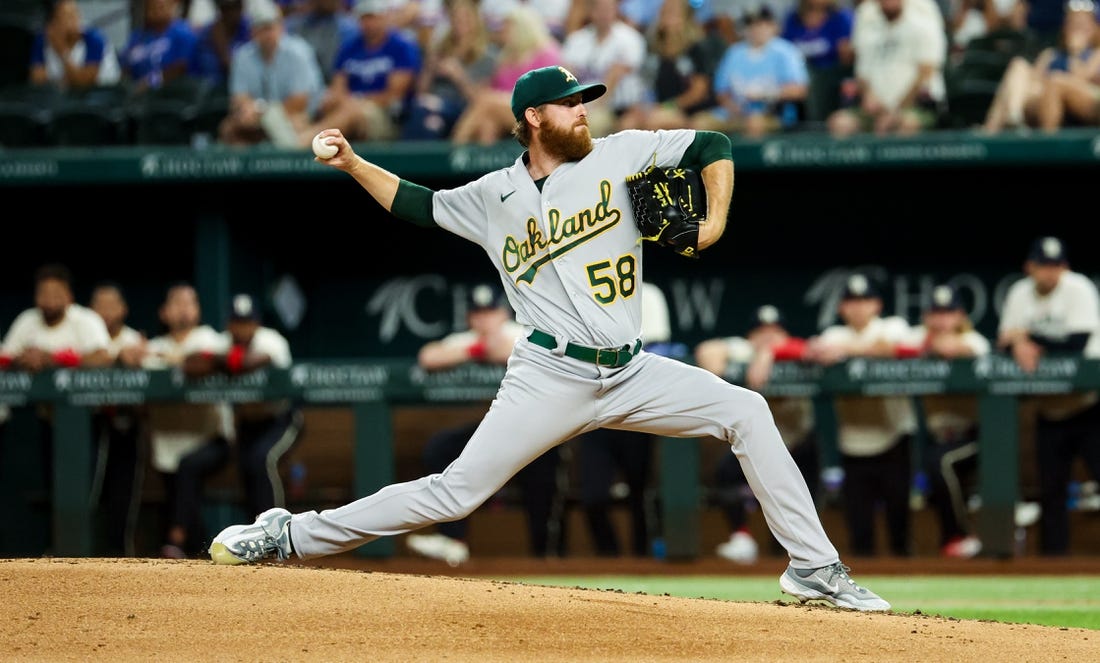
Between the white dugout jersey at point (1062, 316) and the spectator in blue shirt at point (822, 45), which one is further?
the spectator in blue shirt at point (822, 45)

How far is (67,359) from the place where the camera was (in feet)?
31.6

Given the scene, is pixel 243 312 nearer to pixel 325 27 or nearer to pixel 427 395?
pixel 427 395

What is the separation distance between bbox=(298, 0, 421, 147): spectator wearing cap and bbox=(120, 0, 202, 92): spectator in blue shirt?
1.42 m

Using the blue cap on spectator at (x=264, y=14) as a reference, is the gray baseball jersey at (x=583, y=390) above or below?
below

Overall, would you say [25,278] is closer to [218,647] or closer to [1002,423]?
[1002,423]

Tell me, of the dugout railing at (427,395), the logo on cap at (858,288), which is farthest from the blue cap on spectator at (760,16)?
the dugout railing at (427,395)

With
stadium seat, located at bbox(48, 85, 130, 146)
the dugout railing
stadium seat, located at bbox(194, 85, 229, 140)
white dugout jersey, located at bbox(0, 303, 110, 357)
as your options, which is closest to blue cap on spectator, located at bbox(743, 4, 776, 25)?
the dugout railing

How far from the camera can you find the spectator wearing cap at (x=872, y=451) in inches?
362

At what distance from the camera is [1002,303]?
1118cm

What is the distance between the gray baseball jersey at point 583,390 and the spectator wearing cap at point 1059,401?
4303 mm

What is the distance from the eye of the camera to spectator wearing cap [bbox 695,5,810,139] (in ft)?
34.5

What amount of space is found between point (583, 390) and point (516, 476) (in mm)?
4428

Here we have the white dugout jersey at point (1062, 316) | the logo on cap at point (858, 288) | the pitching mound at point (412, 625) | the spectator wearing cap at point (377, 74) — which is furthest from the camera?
the spectator wearing cap at point (377, 74)

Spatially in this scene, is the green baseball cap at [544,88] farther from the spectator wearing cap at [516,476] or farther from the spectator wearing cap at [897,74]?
the spectator wearing cap at [897,74]
